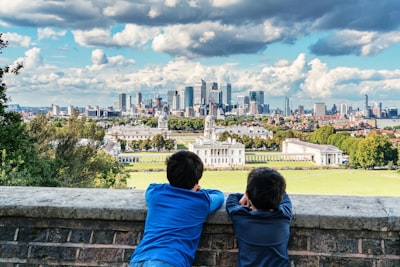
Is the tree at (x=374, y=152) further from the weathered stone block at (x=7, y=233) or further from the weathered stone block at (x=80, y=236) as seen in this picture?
the weathered stone block at (x=7, y=233)

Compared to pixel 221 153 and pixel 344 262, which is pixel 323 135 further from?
pixel 344 262

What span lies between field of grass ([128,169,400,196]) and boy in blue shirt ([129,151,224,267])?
159 feet

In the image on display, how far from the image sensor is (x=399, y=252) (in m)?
2.57

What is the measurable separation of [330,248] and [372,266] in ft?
0.79

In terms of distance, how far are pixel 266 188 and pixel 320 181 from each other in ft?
216

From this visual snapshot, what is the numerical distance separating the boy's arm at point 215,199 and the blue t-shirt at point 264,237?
0.79ft

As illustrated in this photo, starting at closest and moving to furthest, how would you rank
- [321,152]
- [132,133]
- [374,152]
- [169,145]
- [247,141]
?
[374,152]
[321,152]
[169,145]
[247,141]
[132,133]

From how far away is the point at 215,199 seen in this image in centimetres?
265

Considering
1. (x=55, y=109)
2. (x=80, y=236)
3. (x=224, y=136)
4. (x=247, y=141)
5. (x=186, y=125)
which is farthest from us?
(x=55, y=109)

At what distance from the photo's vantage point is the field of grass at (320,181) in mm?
54731

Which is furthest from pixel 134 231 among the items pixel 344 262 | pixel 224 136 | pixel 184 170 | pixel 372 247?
pixel 224 136

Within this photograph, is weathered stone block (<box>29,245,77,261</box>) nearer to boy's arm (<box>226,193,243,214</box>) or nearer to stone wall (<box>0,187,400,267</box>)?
stone wall (<box>0,187,400,267</box>)

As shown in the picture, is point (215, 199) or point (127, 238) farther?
point (127, 238)

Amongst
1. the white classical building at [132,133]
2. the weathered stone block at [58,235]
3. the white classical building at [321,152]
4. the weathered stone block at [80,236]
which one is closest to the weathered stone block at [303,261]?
the weathered stone block at [80,236]
